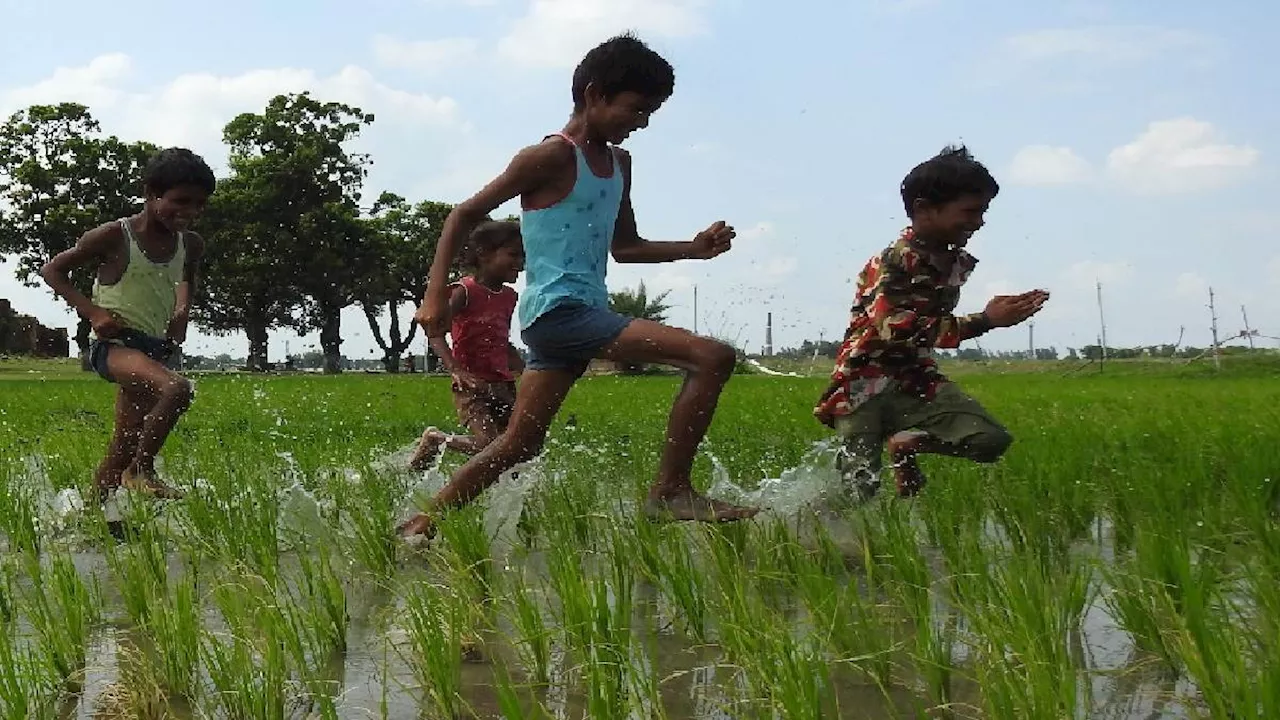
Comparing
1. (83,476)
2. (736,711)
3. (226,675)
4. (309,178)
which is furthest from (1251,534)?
(309,178)

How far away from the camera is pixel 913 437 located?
4.14 metres

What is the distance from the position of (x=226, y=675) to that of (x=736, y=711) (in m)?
0.86

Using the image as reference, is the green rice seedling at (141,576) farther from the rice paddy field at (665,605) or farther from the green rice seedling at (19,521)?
the green rice seedling at (19,521)

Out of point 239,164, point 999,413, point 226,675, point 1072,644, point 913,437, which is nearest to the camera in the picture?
point 226,675

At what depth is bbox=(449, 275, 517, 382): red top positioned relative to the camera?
5.49 m

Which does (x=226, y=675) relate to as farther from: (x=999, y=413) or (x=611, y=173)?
(x=999, y=413)

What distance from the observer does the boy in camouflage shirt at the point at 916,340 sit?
3.92m

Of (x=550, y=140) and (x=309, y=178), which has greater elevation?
(x=309, y=178)

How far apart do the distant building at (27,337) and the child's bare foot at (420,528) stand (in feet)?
153

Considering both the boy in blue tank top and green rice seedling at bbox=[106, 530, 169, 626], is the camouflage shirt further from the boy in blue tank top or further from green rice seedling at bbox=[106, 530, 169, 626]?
green rice seedling at bbox=[106, 530, 169, 626]

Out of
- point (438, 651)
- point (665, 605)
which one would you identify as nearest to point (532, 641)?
point (438, 651)

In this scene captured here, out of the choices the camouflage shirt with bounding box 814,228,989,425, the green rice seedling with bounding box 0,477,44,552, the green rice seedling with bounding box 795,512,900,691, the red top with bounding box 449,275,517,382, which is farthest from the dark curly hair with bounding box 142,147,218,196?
the green rice seedling with bounding box 795,512,900,691

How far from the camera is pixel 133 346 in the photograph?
4664 millimetres

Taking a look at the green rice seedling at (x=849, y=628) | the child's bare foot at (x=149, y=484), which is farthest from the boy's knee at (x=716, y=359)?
the child's bare foot at (x=149, y=484)
